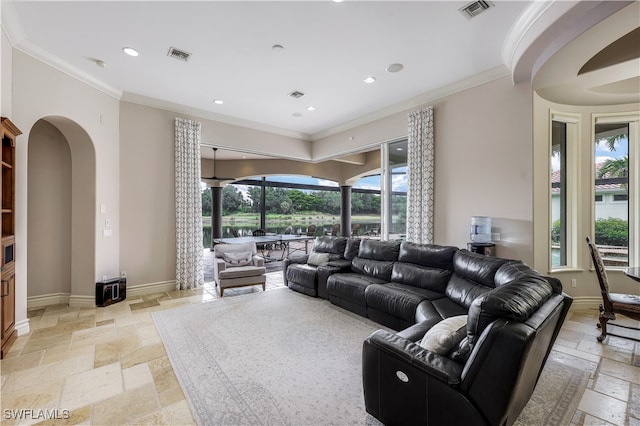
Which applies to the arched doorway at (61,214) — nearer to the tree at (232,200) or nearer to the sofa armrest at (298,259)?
the sofa armrest at (298,259)

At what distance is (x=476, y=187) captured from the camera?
4289 mm

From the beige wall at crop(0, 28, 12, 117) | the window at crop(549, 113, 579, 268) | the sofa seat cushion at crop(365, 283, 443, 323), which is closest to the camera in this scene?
the beige wall at crop(0, 28, 12, 117)

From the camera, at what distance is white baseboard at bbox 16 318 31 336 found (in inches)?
131

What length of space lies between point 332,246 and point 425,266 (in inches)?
77.1

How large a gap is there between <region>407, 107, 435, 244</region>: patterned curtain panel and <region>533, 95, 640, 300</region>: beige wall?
4.77ft

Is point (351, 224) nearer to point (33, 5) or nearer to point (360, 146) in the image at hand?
point (360, 146)

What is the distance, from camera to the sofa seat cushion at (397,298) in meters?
3.21

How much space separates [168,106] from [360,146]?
3.95m

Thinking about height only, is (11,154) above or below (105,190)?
above

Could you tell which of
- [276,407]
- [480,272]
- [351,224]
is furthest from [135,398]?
[351,224]

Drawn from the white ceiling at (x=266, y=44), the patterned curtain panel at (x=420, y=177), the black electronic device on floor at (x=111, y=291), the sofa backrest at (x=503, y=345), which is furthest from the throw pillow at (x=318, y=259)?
the sofa backrest at (x=503, y=345)

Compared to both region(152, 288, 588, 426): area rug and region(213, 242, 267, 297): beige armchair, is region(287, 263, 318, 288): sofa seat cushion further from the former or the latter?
region(152, 288, 588, 426): area rug

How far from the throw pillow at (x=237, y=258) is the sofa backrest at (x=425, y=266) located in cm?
282

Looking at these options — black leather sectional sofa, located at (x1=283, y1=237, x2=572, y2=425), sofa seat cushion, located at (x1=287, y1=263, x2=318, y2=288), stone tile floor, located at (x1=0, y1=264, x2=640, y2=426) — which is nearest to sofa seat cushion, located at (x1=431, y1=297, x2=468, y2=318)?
black leather sectional sofa, located at (x1=283, y1=237, x2=572, y2=425)
